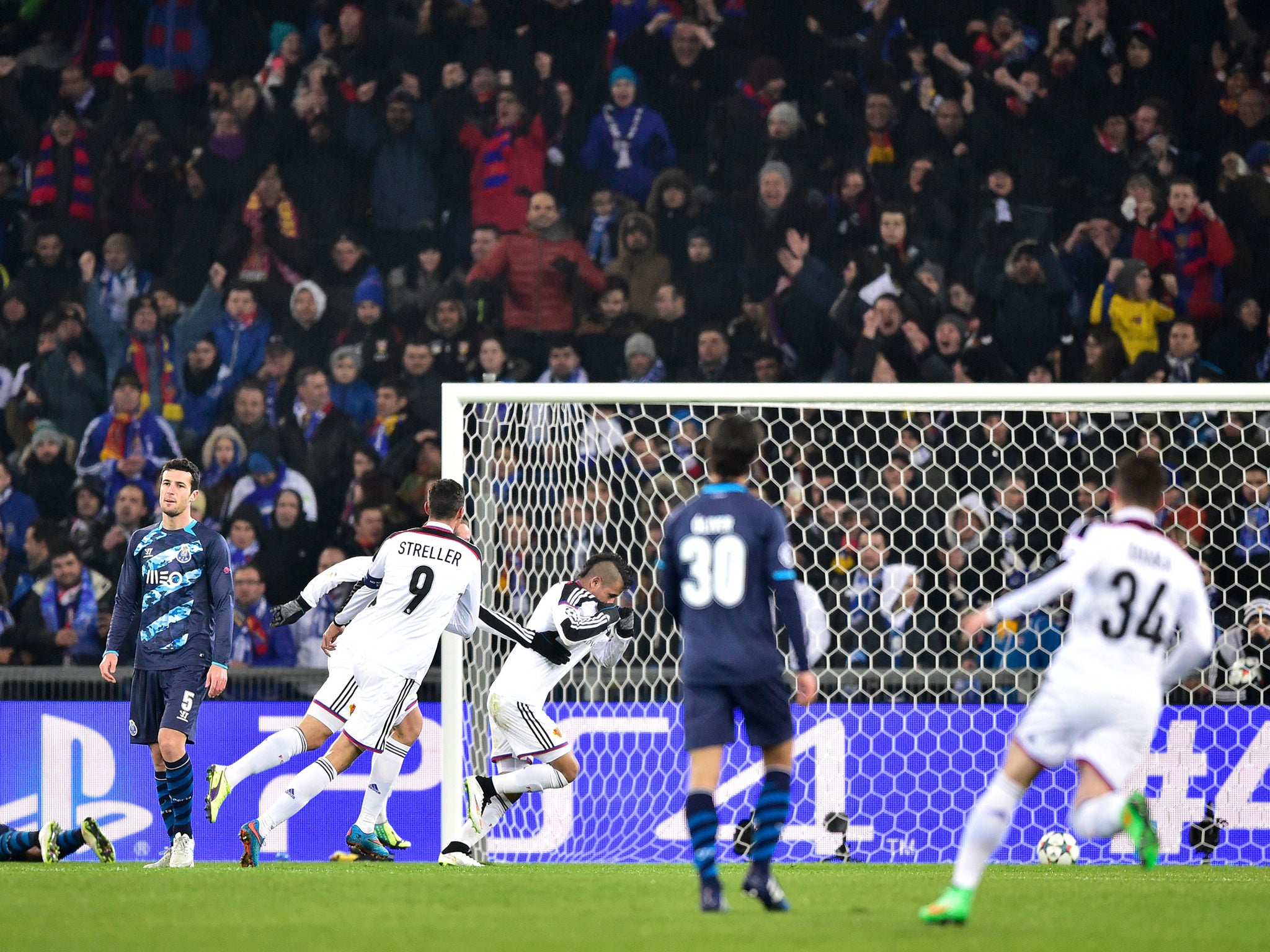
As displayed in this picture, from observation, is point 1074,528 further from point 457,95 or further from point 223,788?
point 457,95

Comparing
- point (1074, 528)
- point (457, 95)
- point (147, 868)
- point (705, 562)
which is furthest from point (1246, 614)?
point (457, 95)

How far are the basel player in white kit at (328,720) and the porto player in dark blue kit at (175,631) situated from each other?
24 cm

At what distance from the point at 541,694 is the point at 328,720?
39.8 inches

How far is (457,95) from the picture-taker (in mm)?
12820

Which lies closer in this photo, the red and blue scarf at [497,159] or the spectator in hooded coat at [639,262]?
the spectator in hooded coat at [639,262]

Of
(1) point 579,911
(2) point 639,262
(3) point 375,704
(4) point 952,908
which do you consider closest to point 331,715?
(3) point 375,704

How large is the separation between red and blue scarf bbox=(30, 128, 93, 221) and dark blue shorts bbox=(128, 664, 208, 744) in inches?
253

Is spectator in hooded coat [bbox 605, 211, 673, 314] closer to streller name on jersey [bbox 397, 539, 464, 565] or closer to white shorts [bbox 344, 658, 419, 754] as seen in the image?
streller name on jersey [bbox 397, 539, 464, 565]

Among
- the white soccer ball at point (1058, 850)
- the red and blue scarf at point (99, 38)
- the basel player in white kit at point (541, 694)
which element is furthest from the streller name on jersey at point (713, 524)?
the red and blue scarf at point (99, 38)

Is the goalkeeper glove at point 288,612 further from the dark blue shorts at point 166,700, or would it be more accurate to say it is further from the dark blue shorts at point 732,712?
the dark blue shorts at point 732,712

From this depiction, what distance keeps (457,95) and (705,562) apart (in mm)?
8378

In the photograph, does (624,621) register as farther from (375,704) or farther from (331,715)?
(331,715)

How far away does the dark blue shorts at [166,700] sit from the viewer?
7.28m

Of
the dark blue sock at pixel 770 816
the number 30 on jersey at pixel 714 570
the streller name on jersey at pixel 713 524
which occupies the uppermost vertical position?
the streller name on jersey at pixel 713 524
